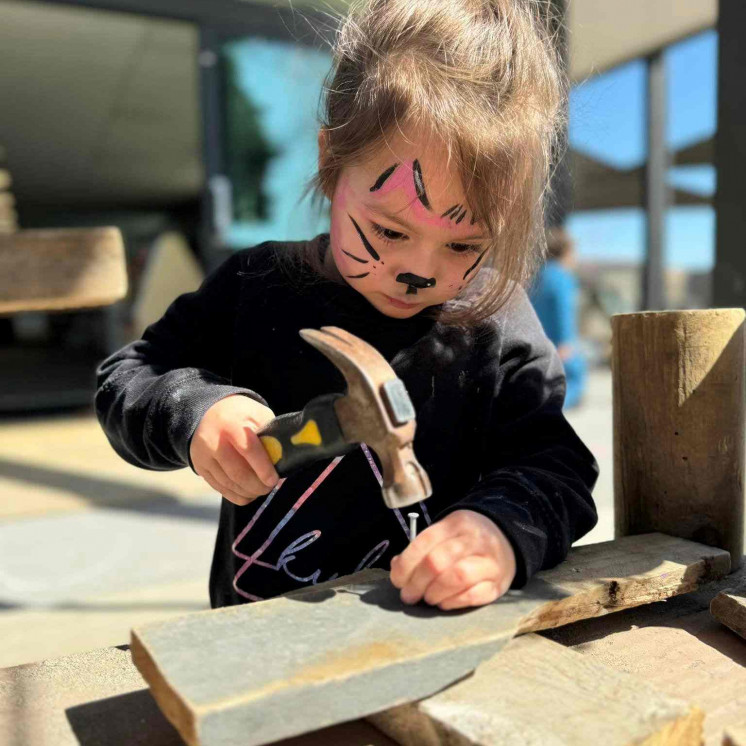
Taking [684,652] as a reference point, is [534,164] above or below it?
above

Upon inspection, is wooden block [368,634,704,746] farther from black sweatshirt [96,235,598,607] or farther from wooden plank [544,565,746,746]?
black sweatshirt [96,235,598,607]

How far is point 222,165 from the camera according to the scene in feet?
20.9

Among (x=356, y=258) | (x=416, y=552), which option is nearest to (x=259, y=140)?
(x=356, y=258)

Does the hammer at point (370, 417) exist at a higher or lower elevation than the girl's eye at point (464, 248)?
lower

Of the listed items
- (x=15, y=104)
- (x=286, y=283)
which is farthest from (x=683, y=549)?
(x=15, y=104)

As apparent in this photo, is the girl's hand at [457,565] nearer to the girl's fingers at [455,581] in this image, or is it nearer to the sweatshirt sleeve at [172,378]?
the girl's fingers at [455,581]

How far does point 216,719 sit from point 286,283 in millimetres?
850

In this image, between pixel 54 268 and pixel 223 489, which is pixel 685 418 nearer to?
pixel 223 489

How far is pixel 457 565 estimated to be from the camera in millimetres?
898

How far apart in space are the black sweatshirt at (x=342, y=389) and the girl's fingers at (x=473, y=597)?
367 millimetres

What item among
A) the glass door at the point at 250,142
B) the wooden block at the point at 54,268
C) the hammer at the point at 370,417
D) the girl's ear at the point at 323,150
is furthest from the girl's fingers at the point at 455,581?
the glass door at the point at 250,142

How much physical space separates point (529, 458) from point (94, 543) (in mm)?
3121

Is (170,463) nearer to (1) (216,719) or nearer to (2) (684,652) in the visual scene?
(1) (216,719)

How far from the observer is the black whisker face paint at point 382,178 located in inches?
43.3
